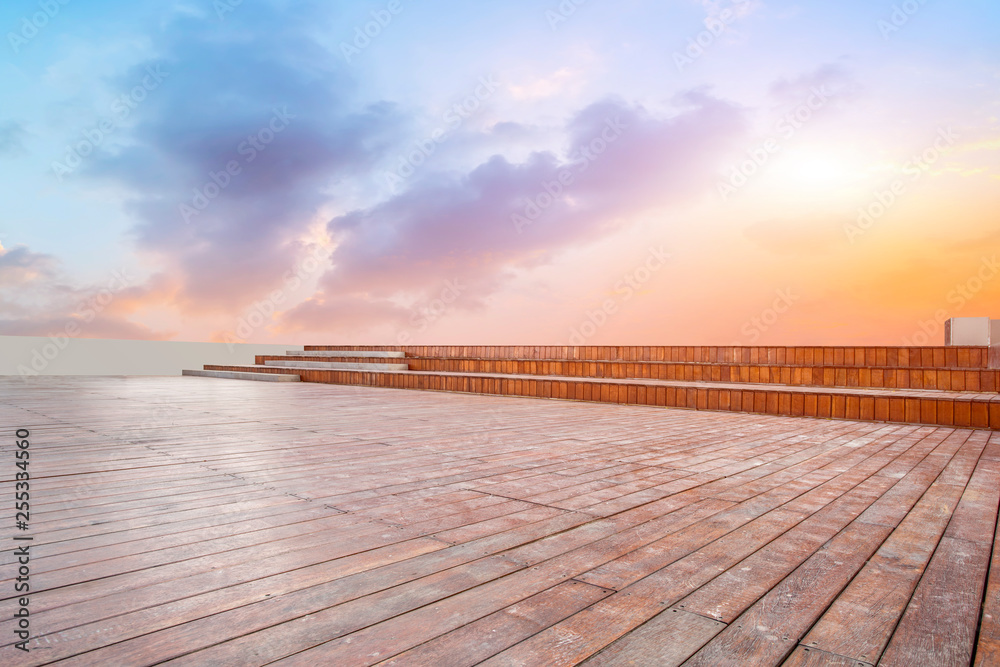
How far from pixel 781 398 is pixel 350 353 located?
7.21 m

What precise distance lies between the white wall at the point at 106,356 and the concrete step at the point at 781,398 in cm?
666

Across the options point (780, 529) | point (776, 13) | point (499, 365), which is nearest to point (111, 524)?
point (780, 529)

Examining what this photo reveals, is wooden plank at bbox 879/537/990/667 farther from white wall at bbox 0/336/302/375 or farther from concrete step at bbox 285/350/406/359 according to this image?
white wall at bbox 0/336/302/375

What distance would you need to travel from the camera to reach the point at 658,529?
1356 mm

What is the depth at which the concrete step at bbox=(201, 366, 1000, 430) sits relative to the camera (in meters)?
3.45

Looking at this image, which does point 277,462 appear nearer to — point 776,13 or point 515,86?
point 776,13

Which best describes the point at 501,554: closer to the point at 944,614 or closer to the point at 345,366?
the point at 944,614

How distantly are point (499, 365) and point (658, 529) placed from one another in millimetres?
5674

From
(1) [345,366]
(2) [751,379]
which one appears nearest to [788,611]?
(2) [751,379]

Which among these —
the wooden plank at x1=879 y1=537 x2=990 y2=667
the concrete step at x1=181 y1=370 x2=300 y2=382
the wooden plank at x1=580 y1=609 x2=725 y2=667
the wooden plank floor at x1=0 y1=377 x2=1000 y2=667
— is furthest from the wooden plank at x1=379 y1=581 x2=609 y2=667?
the concrete step at x1=181 y1=370 x2=300 y2=382

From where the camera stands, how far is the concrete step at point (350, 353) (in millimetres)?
8625

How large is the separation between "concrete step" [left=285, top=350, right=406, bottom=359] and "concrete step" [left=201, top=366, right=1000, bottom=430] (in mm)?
2690

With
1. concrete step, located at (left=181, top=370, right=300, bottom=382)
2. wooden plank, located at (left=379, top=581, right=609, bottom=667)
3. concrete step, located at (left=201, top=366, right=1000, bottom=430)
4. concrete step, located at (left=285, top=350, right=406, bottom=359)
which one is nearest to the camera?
wooden plank, located at (left=379, top=581, right=609, bottom=667)

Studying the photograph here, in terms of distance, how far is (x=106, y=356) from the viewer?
9.83 meters
